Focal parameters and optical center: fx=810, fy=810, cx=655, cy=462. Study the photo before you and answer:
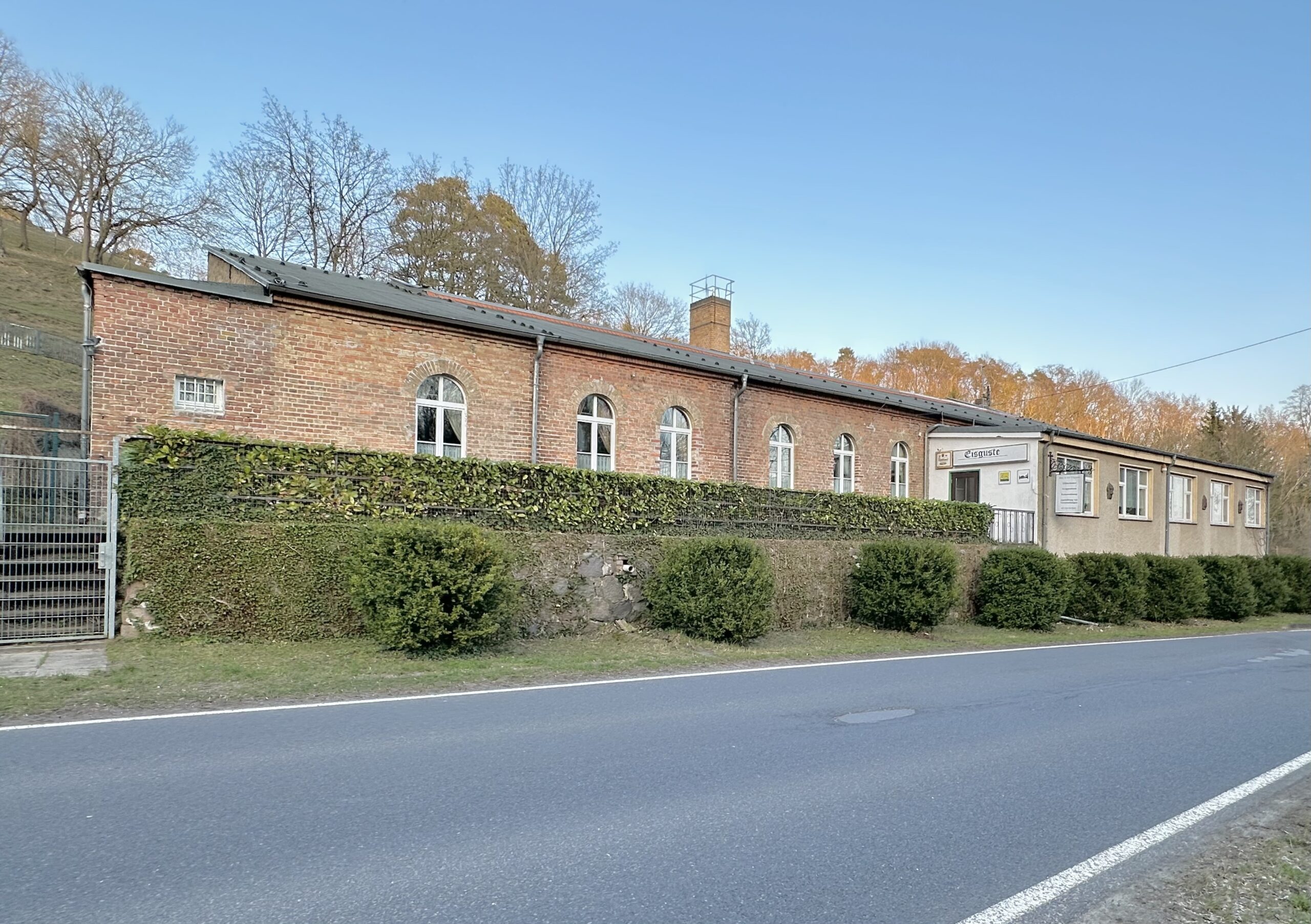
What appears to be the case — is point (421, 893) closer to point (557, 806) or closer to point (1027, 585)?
point (557, 806)

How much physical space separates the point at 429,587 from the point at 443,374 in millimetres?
7185

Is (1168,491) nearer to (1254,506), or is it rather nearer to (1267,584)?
(1267,584)

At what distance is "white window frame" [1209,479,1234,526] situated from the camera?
32625mm

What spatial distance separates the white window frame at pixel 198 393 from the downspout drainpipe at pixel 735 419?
11.9 meters

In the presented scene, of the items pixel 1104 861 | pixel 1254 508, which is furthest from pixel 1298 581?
pixel 1104 861

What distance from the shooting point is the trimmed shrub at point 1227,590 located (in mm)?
23188

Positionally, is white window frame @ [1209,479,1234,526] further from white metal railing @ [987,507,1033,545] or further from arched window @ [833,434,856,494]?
arched window @ [833,434,856,494]

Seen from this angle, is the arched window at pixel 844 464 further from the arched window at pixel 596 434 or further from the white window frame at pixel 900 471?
the arched window at pixel 596 434

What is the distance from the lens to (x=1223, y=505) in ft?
110

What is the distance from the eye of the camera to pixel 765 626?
45.0ft

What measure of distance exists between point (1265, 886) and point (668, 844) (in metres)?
2.99


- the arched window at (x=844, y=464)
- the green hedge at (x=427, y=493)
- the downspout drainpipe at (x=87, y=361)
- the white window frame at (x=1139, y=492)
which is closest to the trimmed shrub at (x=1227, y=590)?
the white window frame at (x=1139, y=492)

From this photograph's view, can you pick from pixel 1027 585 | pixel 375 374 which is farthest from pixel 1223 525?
pixel 375 374

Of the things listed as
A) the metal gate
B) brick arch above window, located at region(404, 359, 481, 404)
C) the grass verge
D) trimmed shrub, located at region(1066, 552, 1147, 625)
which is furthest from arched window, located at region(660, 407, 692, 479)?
the metal gate
